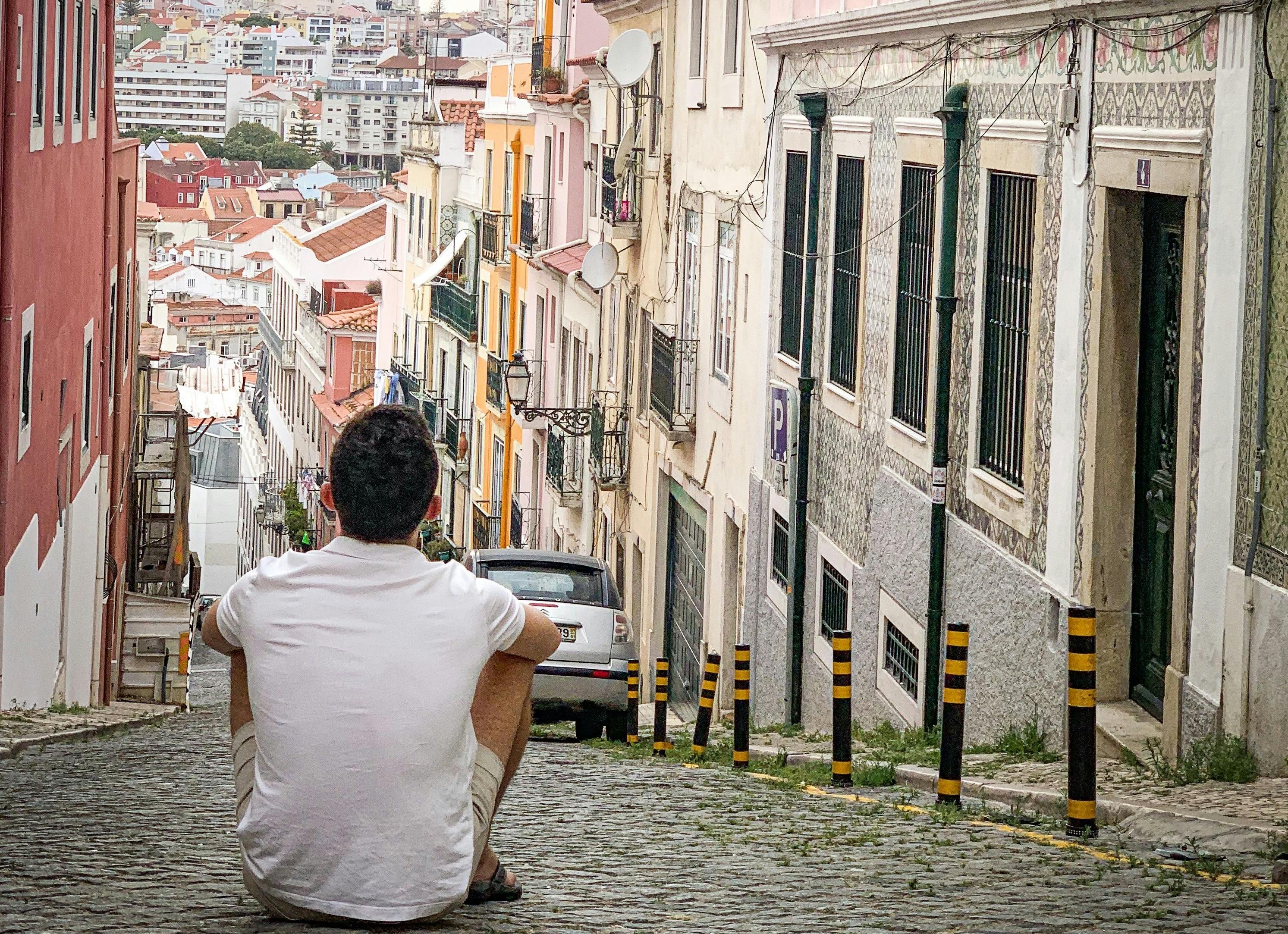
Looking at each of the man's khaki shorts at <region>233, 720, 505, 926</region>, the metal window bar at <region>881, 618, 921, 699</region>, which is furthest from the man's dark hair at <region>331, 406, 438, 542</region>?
the metal window bar at <region>881, 618, 921, 699</region>

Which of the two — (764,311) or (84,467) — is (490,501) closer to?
(84,467)

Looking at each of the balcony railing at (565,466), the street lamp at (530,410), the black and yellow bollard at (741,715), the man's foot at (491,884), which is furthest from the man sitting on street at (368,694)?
the balcony railing at (565,466)

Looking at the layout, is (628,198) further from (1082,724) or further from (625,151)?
(1082,724)

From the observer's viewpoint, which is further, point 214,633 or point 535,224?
point 535,224

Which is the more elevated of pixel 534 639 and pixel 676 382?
pixel 676 382

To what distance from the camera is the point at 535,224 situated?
3672 cm

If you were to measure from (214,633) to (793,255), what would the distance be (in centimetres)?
1315

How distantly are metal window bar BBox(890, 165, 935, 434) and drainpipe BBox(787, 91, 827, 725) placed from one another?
2704mm

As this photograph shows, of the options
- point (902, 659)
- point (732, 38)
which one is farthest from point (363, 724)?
point (732, 38)

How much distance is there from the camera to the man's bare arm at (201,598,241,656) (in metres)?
4.93

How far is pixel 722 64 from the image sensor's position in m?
21.3

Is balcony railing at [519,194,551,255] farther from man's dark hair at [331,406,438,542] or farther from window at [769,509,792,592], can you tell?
man's dark hair at [331,406,438,542]

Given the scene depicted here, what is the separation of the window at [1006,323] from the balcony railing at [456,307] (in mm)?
30984

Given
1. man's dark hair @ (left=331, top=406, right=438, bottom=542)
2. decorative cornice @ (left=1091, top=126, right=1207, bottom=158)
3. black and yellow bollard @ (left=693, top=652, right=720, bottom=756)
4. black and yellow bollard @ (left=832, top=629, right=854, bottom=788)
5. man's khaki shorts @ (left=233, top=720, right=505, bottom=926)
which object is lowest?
black and yellow bollard @ (left=693, top=652, right=720, bottom=756)
